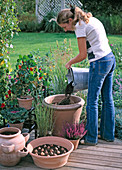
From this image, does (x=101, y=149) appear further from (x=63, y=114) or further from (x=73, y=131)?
(x=63, y=114)

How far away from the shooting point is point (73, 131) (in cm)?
288

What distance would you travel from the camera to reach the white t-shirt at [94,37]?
8.61ft

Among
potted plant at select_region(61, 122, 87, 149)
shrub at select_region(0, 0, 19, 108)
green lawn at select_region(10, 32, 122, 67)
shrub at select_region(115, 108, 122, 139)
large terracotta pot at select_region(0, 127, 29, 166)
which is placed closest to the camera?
large terracotta pot at select_region(0, 127, 29, 166)

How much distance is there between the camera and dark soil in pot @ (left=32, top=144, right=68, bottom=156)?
2.63 m

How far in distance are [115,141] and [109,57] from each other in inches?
39.0

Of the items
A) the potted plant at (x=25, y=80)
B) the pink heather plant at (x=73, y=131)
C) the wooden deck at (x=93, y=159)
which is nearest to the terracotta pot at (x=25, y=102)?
the potted plant at (x=25, y=80)

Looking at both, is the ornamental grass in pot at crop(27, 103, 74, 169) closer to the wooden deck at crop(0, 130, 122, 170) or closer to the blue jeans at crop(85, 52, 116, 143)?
the wooden deck at crop(0, 130, 122, 170)

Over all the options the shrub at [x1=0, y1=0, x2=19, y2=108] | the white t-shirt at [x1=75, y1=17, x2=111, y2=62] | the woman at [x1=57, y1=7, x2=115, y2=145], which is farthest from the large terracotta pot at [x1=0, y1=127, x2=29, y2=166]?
the white t-shirt at [x1=75, y1=17, x2=111, y2=62]

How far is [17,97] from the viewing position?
3.40 m

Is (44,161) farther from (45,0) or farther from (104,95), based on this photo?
(45,0)

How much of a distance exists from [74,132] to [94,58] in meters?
0.82

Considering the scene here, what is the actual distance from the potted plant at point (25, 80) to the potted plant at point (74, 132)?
594 mm

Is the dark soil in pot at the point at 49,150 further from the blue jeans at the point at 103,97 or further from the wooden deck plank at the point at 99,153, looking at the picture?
the blue jeans at the point at 103,97

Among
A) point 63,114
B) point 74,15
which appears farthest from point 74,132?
point 74,15
